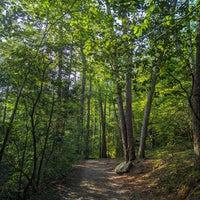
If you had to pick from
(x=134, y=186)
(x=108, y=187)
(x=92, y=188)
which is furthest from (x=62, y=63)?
(x=134, y=186)

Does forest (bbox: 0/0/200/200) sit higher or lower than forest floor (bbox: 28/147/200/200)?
higher

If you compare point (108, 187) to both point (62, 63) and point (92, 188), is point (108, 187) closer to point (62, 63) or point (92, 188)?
point (92, 188)

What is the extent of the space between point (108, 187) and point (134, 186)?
3.14 feet

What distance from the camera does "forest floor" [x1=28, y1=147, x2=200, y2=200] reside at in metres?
5.20

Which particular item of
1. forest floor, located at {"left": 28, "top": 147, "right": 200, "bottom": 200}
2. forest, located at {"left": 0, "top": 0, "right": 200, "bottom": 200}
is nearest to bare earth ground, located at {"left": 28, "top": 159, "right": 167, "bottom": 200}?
forest floor, located at {"left": 28, "top": 147, "right": 200, "bottom": 200}

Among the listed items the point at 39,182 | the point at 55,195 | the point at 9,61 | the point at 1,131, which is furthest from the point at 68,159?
the point at 9,61

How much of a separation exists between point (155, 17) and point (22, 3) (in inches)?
152

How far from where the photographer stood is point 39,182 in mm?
7344

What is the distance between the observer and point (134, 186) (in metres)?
7.02

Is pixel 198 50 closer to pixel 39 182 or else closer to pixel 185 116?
pixel 185 116

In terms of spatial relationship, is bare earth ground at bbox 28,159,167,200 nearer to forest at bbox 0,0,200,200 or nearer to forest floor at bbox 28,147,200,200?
forest floor at bbox 28,147,200,200

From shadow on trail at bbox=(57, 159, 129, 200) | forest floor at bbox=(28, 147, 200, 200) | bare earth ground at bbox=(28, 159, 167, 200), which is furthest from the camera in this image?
shadow on trail at bbox=(57, 159, 129, 200)

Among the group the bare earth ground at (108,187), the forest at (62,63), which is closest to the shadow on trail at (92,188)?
the bare earth ground at (108,187)

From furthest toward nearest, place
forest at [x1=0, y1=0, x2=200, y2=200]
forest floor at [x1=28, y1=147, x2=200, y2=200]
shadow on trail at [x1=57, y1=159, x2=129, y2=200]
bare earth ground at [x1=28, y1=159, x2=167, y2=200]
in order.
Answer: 1. shadow on trail at [x1=57, y1=159, x2=129, y2=200]
2. bare earth ground at [x1=28, y1=159, x2=167, y2=200]
3. forest floor at [x1=28, y1=147, x2=200, y2=200]
4. forest at [x1=0, y1=0, x2=200, y2=200]
